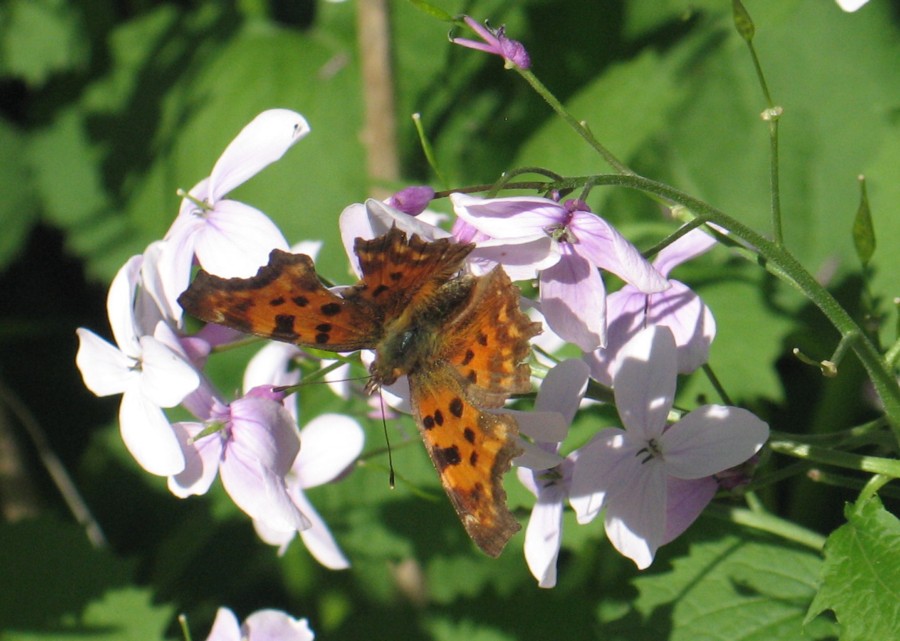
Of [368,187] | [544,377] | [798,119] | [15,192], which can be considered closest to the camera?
[544,377]

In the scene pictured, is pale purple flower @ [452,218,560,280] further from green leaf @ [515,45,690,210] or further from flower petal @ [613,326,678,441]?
green leaf @ [515,45,690,210]

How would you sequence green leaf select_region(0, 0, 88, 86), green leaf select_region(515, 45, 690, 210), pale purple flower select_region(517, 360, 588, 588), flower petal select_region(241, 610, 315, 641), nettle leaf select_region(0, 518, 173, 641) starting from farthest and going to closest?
green leaf select_region(0, 0, 88, 86), green leaf select_region(515, 45, 690, 210), nettle leaf select_region(0, 518, 173, 641), flower petal select_region(241, 610, 315, 641), pale purple flower select_region(517, 360, 588, 588)

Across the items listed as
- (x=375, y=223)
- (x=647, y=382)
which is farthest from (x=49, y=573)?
(x=647, y=382)

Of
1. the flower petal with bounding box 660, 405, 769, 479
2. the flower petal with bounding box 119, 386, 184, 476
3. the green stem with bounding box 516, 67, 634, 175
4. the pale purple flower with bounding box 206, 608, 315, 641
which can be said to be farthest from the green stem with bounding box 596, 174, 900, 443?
the pale purple flower with bounding box 206, 608, 315, 641

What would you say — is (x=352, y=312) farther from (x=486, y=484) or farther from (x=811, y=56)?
(x=811, y=56)

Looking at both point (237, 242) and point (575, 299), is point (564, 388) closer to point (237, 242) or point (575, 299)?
point (575, 299)

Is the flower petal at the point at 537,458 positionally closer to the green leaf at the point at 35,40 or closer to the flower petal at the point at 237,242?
the flower petal at the point at 237,242
